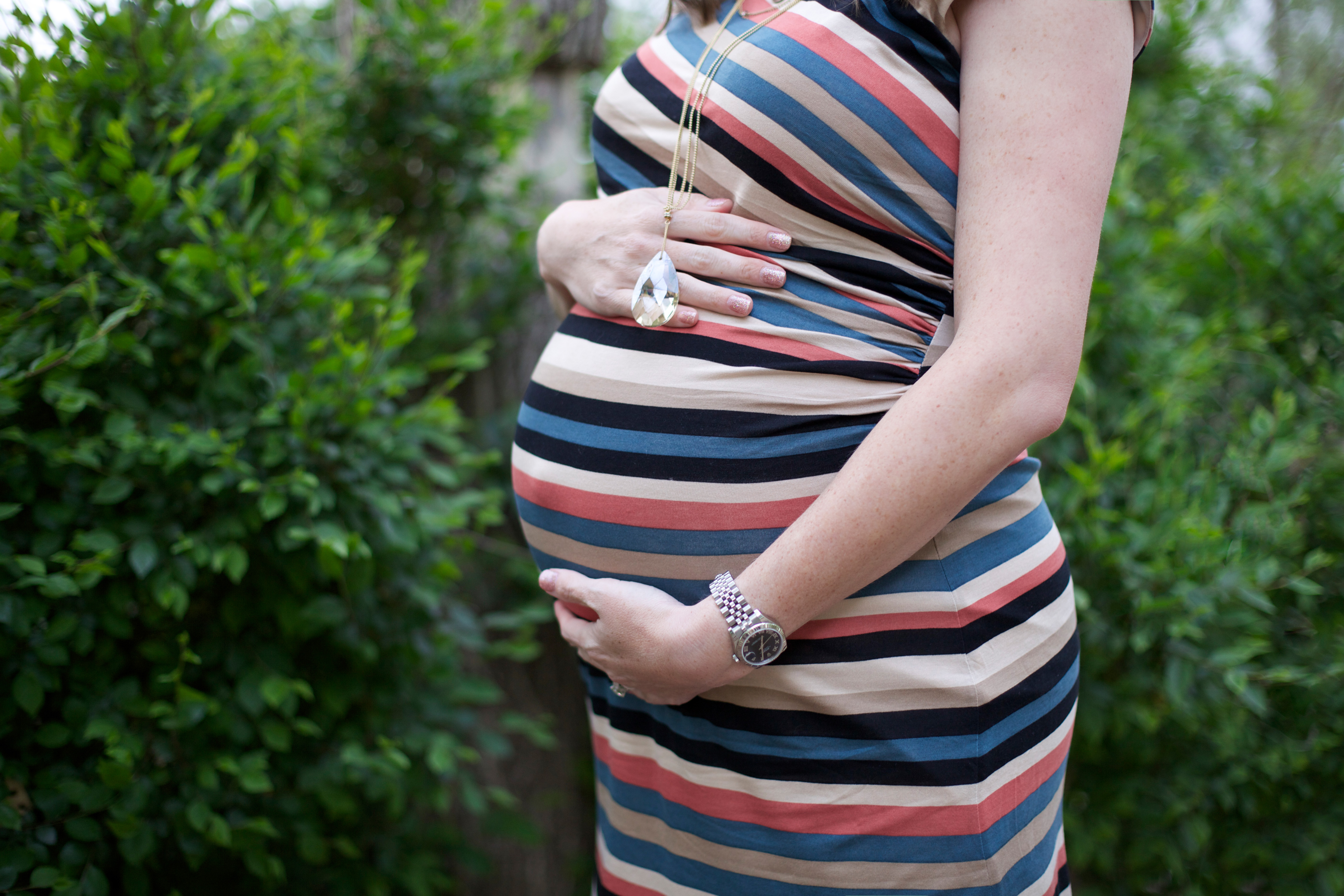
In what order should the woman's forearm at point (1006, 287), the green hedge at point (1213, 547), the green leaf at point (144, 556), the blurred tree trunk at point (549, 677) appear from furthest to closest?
the blurred tree trunk at point (549, 677), the green hedge at point (1213, 547), the green leaf at point (144, 556), the woman's forearm at point (1006, 287)

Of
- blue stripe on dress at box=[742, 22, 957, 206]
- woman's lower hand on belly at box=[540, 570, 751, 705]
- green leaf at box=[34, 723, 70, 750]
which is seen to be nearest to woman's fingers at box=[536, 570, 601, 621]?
woman's lower hand on belly at box=[540, 570, 751, 705]

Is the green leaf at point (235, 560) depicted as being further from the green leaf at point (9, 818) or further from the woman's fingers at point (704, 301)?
the woman's fingers at point (704, 301)

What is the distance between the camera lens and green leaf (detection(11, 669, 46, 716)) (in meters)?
1.14

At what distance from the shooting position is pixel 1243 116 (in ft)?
7.77

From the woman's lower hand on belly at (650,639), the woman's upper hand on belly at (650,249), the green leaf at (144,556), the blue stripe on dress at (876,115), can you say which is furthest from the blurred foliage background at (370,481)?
the blue stripe on dress at (876,115)

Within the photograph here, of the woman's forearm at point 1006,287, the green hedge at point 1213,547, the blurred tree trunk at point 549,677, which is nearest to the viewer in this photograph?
the woman's forearm at point 1006,287

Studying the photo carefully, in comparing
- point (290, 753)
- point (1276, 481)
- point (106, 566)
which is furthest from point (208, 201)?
point (1276, 481)

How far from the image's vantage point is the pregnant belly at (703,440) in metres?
0.86

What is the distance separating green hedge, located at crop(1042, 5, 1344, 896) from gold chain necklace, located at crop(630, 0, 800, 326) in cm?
106

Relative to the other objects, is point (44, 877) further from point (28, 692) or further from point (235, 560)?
point (235, 560)

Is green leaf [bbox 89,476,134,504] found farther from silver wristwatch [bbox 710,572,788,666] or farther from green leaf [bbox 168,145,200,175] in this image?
silver wristwatch [bbox 710,572,788,666]

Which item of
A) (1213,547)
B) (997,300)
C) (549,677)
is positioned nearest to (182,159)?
(997,300)

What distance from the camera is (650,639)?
0.86m

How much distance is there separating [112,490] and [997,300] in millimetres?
1323
